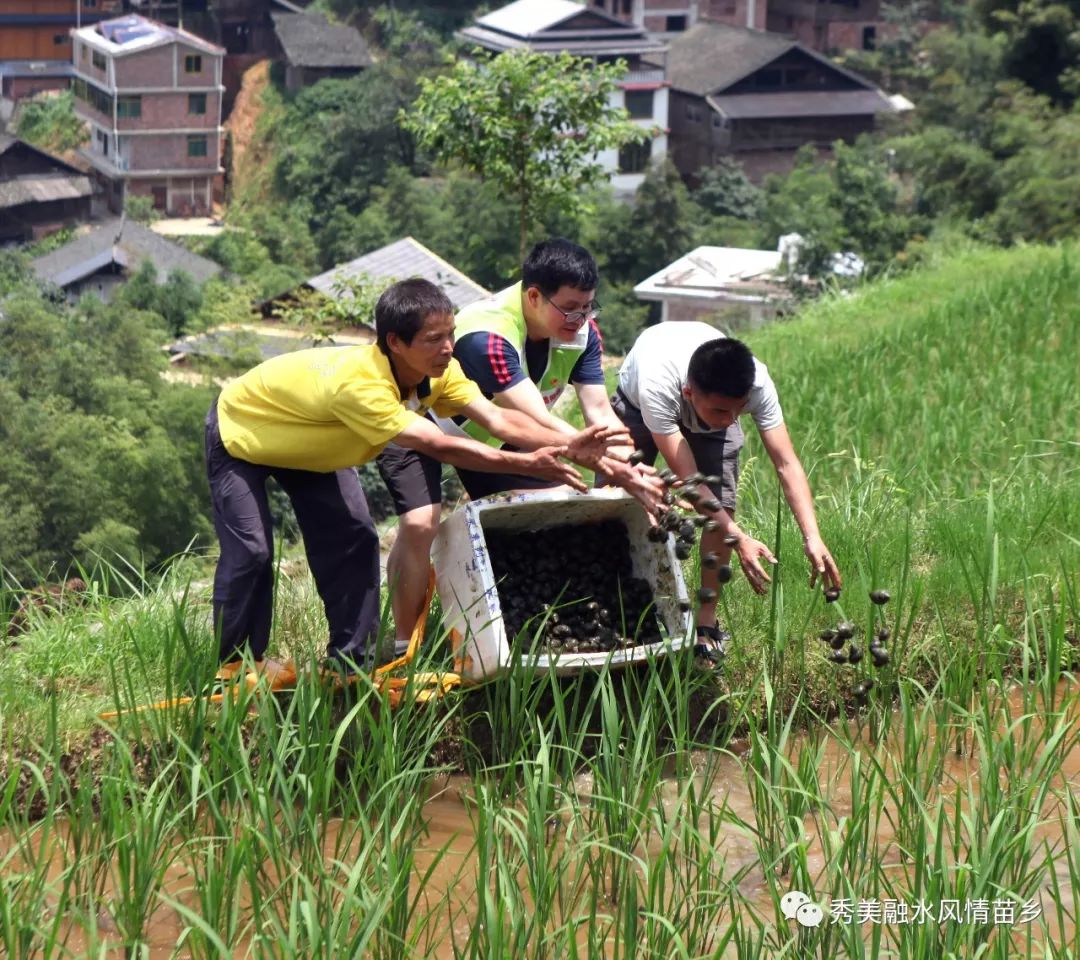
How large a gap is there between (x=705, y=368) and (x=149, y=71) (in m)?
40.4

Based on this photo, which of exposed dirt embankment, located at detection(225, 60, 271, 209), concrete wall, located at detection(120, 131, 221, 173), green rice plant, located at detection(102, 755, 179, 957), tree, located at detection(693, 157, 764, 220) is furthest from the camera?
exposed dirt embankment, located at detection(225, 60, 271, 209)

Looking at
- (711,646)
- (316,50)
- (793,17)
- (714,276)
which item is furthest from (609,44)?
(711,646)

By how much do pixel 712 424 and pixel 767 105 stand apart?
36173mm

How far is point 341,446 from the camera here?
3752 millimetres

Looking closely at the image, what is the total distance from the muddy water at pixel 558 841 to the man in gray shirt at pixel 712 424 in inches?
17.9

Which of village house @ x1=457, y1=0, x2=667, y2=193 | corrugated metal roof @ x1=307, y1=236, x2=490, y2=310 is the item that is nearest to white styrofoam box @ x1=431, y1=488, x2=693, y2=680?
corrugated metal roof @ x1=307, y1=236, x2=490, y2=310

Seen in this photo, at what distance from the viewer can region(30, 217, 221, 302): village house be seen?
32.8m

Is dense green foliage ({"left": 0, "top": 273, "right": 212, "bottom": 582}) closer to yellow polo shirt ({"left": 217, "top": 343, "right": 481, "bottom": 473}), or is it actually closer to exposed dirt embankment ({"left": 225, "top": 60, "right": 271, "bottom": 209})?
yellow polo shirt ({"left": 217, "top": 343, "right": 481, "bottom": 473})

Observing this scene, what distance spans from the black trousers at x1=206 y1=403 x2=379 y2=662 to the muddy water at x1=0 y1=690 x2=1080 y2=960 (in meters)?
0.50

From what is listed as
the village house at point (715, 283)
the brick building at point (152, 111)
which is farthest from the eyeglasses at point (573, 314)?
the brick building at point (152, 111)

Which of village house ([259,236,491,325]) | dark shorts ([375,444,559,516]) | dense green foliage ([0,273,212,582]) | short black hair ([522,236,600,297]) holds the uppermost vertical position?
short black hair ([522,236,600,297])

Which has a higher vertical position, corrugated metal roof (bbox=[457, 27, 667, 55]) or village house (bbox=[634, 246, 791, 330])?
corrugated metal roof (bbox=[457, 27, 667, 55])

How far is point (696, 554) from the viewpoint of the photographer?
4.55 m

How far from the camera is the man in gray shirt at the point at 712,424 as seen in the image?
3.74 meters
